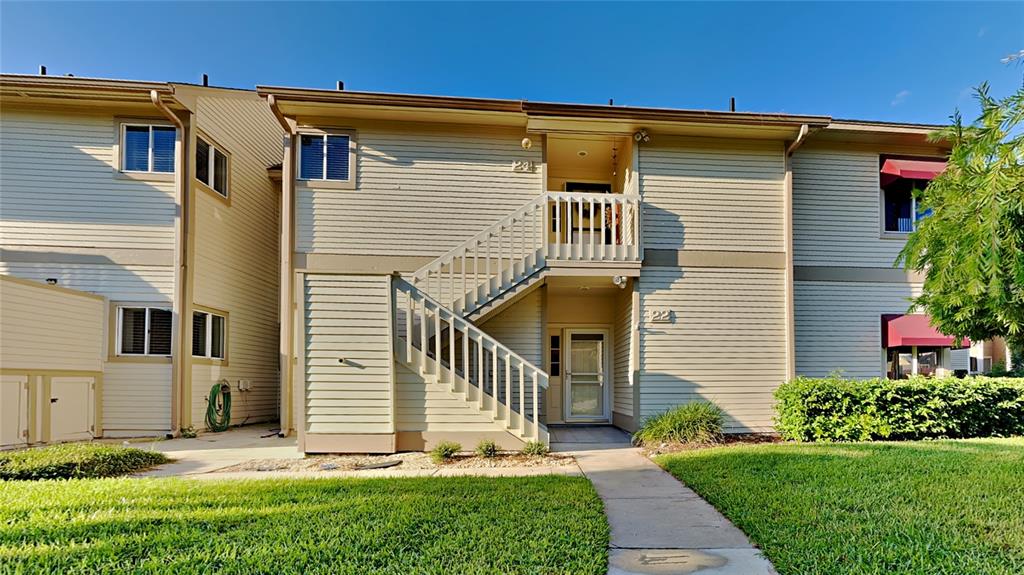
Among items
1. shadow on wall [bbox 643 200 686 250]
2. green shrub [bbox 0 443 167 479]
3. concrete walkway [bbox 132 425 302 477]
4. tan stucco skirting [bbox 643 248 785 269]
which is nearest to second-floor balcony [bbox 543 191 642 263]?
shadow on wall [bbox 643 200 686 250]

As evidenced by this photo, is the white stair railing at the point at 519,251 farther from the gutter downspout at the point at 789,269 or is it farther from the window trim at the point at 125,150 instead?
the window trim at the point at 125,150

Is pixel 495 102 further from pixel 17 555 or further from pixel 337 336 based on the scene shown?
pixel 17 555

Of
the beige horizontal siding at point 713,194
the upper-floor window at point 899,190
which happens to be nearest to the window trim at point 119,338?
the beige horizontal siding at point 713,194

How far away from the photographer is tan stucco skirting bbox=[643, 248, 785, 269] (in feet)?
28.9

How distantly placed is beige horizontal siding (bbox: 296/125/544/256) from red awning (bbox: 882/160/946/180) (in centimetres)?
657

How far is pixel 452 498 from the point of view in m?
4.61

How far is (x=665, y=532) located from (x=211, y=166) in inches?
402

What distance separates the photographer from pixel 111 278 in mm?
9070

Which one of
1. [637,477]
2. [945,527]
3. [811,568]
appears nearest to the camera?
[811,568]

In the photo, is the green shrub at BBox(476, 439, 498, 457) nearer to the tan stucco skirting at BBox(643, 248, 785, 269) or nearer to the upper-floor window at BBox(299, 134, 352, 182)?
the tan stucco skirting at BBox(643, 248, 785, 269)

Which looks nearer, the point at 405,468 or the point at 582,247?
the point at 405,468

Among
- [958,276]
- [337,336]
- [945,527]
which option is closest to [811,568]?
[945,527]

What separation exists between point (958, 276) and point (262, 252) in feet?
40.3

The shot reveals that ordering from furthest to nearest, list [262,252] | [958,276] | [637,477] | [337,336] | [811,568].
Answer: [262,252] < [337,336] < [637,477] < [811,568] < [958,276]
